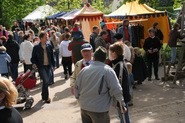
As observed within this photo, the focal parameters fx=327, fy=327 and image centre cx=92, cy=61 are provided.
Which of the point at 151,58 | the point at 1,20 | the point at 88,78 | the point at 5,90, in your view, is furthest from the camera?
the point at 1,20

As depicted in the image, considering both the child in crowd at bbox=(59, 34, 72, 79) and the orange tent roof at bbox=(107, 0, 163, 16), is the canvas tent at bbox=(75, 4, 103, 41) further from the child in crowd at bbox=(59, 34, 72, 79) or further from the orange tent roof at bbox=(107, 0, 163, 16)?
the child in crowd at bbox=(59, 34, 72, 79)

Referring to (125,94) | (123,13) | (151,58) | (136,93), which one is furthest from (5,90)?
(123,13)

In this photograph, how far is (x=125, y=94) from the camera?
17.1ft

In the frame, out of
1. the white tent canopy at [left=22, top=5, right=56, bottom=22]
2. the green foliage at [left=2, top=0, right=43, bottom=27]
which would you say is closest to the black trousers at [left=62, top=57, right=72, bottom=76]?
the white tent canopy at [left=22, top=5, right=56, bottom=22]

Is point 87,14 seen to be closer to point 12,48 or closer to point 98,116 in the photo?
point 12,48

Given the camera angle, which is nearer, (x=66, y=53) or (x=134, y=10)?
(x=66, y=53)

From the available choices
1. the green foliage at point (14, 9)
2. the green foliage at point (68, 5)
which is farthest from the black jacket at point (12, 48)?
the green foliage at point (14, 9)

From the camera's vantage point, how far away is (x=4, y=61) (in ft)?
31.5

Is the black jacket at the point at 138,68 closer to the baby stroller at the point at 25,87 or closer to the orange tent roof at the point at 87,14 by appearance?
the baby stroller at the point at 25,87

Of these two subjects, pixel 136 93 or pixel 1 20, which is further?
pixel 1 20

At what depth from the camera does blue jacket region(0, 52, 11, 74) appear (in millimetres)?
9501

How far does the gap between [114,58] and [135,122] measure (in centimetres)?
186

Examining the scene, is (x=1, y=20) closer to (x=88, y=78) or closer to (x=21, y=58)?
(x=21, y=58)

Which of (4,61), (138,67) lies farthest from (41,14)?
(138,67)
